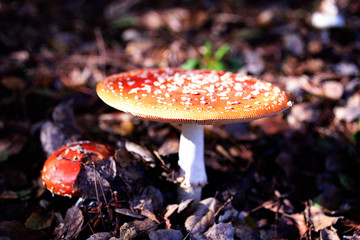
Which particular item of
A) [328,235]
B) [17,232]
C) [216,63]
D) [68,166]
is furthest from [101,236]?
[216,63]

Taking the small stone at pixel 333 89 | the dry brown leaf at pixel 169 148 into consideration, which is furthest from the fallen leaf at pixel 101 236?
the small stone at pixel 333 89

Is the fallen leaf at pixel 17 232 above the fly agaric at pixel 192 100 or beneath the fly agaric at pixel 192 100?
beneath

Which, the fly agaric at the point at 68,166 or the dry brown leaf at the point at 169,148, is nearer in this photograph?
the fly agaric at the point at 68,166

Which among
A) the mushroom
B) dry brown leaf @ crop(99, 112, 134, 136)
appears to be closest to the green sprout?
dry brown leaf @ crop(99, 112, 134, 136)

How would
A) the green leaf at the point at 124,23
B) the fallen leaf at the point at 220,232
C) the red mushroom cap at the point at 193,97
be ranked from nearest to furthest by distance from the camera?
the red mushroom cap at the point at 193,97, the fallen leaf at the point at 220,232, the green leaf at the point at 124,23

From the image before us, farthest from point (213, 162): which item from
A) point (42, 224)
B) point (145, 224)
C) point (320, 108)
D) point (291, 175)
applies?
point (320, 108)

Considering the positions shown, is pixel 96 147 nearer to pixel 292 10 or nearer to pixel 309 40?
pixel 309 40

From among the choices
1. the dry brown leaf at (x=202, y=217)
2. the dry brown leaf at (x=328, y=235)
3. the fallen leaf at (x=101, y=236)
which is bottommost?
the dry brown leaf at (x=328, y=235)

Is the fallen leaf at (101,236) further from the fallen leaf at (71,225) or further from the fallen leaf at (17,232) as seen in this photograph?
the fallen leaf at (17,232)

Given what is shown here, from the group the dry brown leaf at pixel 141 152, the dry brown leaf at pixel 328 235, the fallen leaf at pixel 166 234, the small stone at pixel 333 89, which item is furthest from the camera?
the small stone at pixel 333 89
